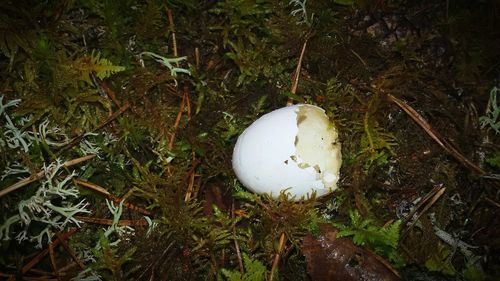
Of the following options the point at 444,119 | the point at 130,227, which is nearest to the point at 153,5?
the point at 130,227

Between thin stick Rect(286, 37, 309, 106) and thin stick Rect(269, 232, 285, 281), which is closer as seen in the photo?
thin stick Rect(269, 232, 285, 281)

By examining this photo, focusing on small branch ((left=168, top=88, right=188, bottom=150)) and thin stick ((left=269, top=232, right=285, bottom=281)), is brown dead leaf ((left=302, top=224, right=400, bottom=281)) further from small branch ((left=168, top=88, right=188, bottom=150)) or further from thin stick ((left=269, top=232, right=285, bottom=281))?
small branch ((left=168, top=88, right=188, bottom=150))

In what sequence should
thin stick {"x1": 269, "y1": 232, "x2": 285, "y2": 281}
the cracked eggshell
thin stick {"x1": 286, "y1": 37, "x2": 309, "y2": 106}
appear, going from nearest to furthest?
the cracked eggshell
thin stick {"x1": 269, "y1": 232, "x2": 285, "y2": 281}
thin stick {"x1": 286, "y1": 37, "x2": 309, "y2": 106}

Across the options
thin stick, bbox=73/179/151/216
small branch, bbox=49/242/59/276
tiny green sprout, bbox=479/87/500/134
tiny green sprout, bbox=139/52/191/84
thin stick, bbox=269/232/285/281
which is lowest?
small branch, bbox=49/242/59/276

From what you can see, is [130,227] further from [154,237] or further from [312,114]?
[312,114]

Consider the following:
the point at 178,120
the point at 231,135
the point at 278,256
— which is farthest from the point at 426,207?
the point at 178,120

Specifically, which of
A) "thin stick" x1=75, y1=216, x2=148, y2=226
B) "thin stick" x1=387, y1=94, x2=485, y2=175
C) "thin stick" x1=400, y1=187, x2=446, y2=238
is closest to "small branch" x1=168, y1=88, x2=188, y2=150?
"thin stick" x1=75, y1=216, x2=148, y2=226

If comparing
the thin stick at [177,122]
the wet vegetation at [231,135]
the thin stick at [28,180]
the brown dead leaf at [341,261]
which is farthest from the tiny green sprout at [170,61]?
the brown dead leaf at [341,261]
